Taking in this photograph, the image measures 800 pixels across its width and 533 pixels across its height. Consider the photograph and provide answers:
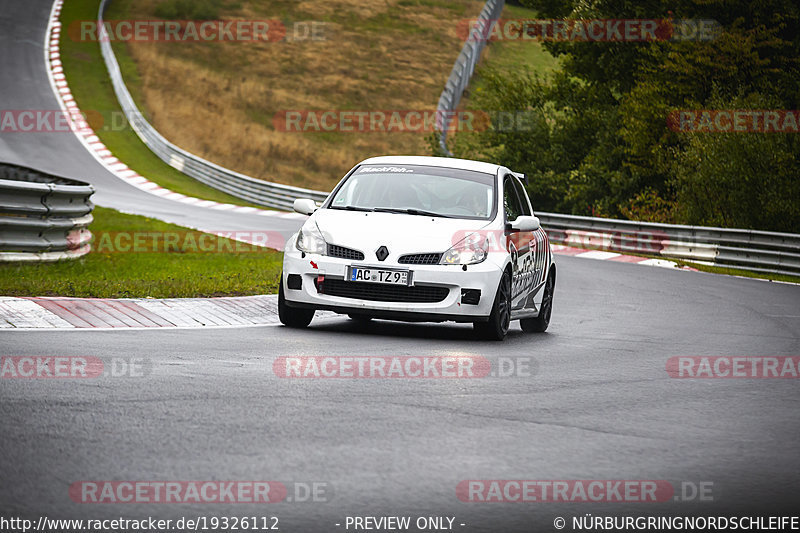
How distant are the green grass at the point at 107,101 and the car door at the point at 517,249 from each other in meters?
26.4

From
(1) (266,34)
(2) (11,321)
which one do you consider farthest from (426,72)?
(2) (11,321)

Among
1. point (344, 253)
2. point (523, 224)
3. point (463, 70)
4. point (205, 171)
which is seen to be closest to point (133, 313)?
point (344, 253)

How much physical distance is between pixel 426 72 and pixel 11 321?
55232mm

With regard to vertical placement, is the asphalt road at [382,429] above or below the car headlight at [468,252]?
below

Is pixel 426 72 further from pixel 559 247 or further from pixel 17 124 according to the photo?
pixel 559 247

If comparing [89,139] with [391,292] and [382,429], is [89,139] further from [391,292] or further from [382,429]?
[382,429]

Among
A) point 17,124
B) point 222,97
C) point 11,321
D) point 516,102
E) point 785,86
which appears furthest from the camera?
point 222,97

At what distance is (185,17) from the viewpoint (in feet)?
214

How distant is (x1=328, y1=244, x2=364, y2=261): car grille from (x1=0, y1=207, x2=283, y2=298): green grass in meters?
2.55

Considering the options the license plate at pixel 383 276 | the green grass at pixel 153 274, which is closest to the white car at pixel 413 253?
the license plate at pixel 383 276

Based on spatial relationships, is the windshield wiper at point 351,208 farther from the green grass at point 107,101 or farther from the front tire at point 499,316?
the green grass at point 107,101

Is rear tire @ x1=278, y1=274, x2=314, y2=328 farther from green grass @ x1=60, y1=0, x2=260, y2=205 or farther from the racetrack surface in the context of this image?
green grass @ x1=60, y1=0, x2=260, y2=205

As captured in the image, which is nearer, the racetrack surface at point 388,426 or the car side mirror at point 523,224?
the racetrack surface at point 388,426

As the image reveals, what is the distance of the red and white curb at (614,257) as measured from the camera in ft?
85.6
